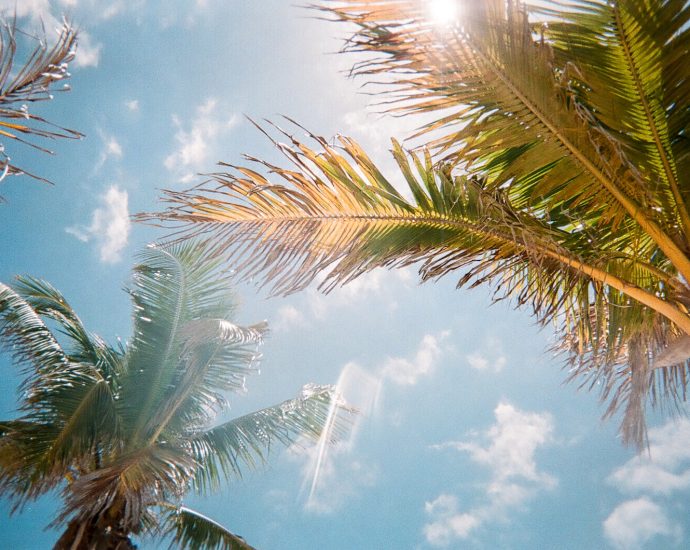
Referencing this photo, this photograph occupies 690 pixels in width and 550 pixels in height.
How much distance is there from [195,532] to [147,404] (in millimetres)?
2217

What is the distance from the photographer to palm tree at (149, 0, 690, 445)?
238 cm

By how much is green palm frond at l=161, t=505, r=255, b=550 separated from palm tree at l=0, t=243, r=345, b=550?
18mm

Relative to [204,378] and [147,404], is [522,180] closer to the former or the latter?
[204,378]

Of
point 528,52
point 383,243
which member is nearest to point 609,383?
point 383,243

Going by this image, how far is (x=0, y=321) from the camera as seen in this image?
871cm

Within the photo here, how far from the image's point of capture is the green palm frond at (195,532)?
8.77m

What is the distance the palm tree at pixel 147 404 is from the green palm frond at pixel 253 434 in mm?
17

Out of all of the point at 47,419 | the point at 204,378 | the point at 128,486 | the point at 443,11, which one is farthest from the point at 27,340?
the point at 443,11

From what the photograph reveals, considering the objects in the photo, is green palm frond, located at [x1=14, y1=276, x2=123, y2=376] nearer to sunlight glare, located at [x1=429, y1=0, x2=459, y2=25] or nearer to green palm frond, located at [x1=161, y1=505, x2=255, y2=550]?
green palm frond, located at [x1=161, y1=505, x2=255, y2=550]

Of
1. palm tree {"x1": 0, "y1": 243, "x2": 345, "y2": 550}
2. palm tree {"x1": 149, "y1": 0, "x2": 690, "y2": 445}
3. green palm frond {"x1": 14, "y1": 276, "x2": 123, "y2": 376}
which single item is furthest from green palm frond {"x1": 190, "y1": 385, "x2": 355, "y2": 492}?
palm tree {"x1": 149, "y1": 0, "x2": 690, "y2": 445}

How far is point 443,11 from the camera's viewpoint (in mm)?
2236

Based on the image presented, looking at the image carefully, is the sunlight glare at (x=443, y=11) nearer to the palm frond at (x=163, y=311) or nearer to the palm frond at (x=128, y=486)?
the palm frond at (x=128, y=486)

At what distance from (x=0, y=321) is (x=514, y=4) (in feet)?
29.6

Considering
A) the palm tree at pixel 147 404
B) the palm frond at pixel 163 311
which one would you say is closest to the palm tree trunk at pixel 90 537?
the palm tree at pixel 147 404
